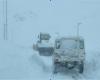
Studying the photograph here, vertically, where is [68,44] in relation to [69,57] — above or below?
above

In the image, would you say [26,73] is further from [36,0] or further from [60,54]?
[36,0]

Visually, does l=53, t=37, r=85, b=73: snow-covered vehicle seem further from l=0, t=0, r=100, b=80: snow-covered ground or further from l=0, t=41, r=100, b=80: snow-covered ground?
l=0, t=0, r=100, b=80: snow-covered ground

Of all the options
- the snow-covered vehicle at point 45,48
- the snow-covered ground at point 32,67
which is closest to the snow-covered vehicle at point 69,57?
the snow-covered ground at point 32,67

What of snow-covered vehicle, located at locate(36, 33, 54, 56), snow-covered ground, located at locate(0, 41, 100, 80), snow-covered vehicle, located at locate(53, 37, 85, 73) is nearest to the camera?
snow-covered ground, located at locate(0, 41, 100, 80)

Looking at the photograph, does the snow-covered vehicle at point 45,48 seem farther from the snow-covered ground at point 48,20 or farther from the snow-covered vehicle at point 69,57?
the snow-covered vehicle at point 69,57

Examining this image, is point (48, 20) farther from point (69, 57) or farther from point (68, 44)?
point (69, 57)

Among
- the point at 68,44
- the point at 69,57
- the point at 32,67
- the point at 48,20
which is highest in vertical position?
the point at 48,20

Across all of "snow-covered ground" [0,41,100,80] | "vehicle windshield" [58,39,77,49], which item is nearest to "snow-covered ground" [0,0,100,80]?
"snow-covered ground" [0,41,100,80]

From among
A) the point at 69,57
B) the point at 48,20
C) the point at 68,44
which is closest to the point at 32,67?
the point at 68,44

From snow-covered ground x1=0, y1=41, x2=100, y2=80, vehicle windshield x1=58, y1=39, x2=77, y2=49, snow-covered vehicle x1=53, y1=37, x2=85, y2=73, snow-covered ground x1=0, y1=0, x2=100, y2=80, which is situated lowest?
snow-covered ground x1=0, y1=41, x2=100, y2=80

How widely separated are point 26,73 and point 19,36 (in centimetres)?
1561

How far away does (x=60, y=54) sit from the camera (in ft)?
53.5

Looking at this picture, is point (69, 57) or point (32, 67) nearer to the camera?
point (69, 57)

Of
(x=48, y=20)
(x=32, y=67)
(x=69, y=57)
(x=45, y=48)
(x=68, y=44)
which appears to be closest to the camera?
(x=69, y=57)
